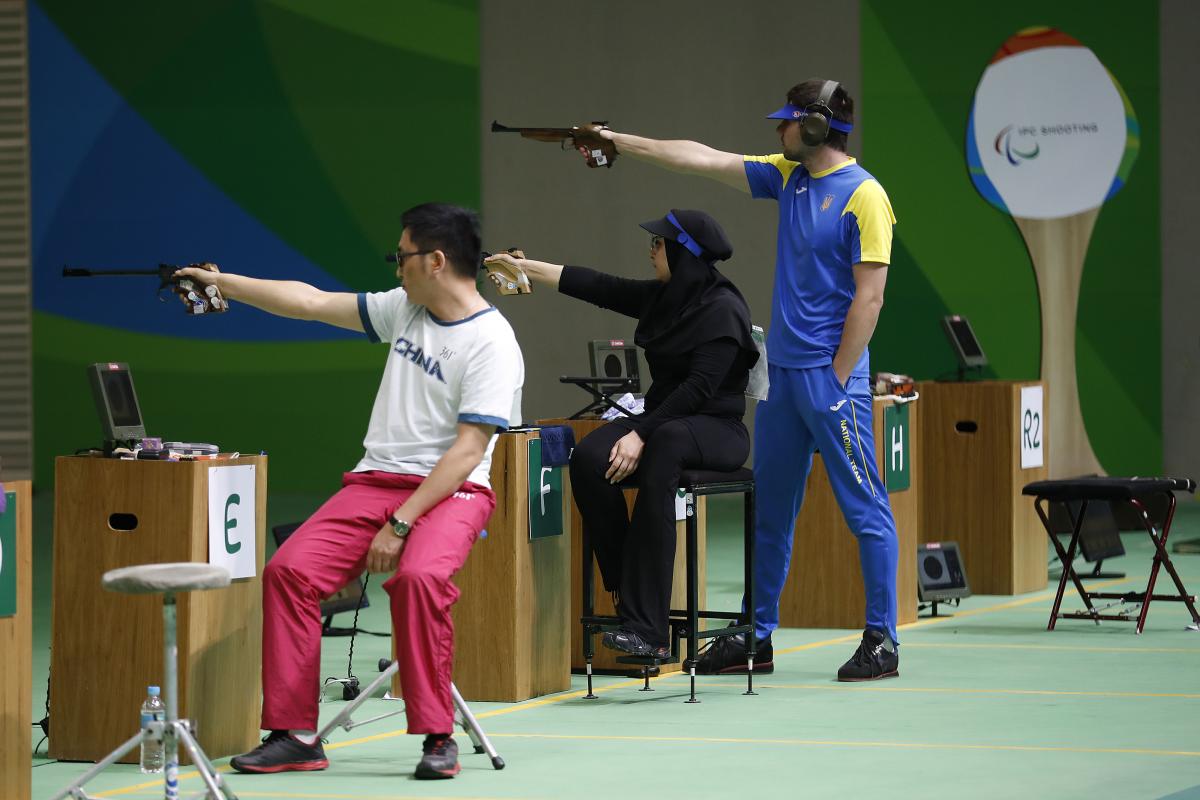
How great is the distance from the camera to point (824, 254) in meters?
5.86

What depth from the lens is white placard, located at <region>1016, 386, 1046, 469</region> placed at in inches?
317

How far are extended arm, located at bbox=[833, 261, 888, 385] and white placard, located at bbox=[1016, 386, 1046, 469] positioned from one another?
2449mm

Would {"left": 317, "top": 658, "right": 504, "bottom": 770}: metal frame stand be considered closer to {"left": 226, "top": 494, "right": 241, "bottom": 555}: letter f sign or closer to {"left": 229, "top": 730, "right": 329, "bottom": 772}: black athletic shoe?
{"left": 229, "top": 730, "right": 329, "bottom": 772}: black athletic shoe

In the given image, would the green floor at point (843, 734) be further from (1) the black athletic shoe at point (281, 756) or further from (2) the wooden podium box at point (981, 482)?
(2) the wooden podium box at point (981, 482)

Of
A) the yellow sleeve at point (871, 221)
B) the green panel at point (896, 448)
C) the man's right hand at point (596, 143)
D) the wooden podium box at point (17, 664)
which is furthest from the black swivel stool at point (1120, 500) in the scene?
the wooden podium box at point (17, 664)

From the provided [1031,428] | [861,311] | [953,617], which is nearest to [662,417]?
[861,311]

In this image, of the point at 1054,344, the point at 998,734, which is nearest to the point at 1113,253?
the point at 1054,344

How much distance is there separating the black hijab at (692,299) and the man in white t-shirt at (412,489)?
3.15ft

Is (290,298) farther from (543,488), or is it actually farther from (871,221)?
(871,221)

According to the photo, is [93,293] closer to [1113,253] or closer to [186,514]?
[1113,253]

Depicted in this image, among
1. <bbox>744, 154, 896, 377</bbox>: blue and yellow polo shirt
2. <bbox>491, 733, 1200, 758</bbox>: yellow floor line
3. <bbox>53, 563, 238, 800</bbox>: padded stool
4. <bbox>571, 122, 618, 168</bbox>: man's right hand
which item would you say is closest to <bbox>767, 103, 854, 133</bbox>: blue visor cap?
Answer: <bbox>744, 154, 896, 377</bbox>: blue and yellow polo shirt

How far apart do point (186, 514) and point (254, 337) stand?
27.0ft

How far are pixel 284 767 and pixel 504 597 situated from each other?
1186mm

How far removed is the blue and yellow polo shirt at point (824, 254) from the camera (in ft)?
19.1
